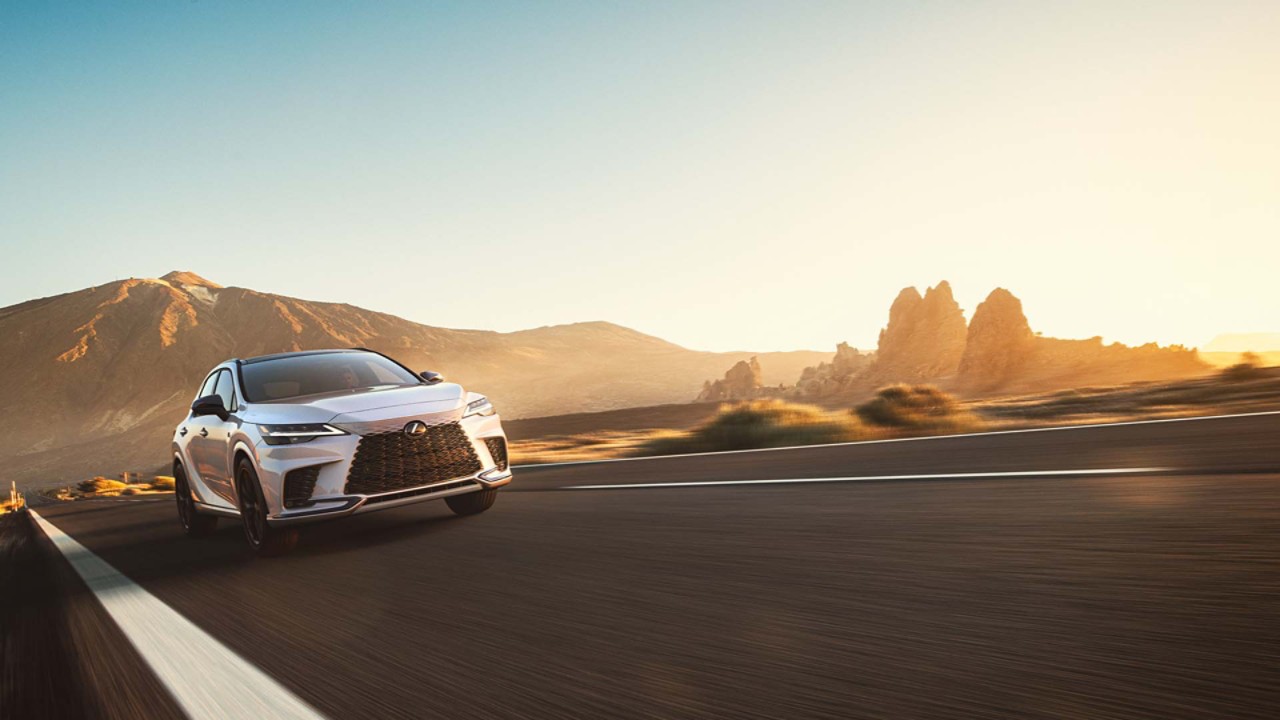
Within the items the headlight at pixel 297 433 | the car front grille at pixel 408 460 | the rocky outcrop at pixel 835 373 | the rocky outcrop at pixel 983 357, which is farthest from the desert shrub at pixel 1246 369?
the rocky outcrop at pixel 835 373

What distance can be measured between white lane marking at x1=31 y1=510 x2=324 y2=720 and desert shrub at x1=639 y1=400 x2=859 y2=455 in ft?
37.1

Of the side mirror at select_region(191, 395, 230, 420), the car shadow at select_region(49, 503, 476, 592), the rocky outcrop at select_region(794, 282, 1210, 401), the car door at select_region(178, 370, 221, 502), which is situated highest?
the rocky outcrop at select_region(794, 282, 1210, 401)

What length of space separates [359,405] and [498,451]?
1277mm

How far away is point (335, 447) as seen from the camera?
249 inches

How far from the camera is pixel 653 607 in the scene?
3.74m

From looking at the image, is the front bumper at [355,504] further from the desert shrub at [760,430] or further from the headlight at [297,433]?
the desert shrub at [760,430]

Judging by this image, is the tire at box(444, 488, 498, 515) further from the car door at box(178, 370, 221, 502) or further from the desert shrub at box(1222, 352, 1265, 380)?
the desert shrub at box(1222, 352, 1265, 380)

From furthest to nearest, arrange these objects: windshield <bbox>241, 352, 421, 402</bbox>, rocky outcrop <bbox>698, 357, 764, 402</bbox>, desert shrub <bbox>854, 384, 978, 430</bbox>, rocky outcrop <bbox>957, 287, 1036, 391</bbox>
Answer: rocky outcrop <bbox>698, 357, 764, 402</bbox>
rocky outcrop <bbox>957, 287, 1036, 391</bbox>
desert shrub <bbox>854, 384, 978, 430</bbox>
windshield <bbox>241, 352, 421, 402</bbox>

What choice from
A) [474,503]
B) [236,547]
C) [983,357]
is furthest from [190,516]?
[983,357]

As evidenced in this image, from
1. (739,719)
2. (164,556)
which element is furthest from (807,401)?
(739,719)

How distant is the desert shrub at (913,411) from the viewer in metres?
15.8

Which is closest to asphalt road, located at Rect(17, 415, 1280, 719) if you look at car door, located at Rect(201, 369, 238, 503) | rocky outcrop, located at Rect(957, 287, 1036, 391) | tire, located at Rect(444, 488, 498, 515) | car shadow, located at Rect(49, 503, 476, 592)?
car shadow, located at Rect(49, 503, 476, 592)

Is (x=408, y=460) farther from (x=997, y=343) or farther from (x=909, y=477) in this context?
(x=997, y=343)

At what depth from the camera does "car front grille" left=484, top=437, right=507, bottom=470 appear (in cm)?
721
